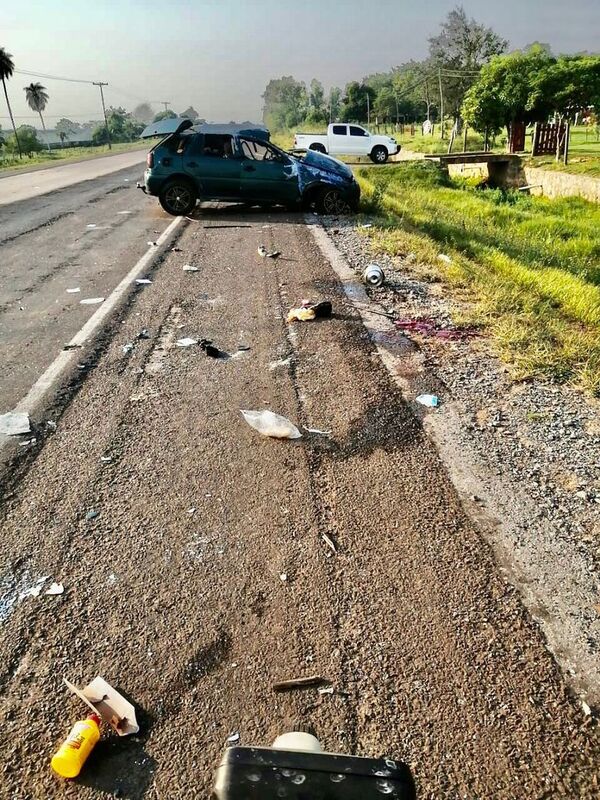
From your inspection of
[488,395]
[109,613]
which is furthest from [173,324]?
[109,613]

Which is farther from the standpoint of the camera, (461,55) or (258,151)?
(461,55)

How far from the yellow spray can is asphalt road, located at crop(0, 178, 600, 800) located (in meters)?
0.04

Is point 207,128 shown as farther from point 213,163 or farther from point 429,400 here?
point 429,400

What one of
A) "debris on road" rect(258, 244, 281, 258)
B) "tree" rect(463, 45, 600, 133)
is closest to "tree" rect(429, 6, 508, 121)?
"tree" rect(463, 45, 600, 133)

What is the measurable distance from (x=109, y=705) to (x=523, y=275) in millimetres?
6716

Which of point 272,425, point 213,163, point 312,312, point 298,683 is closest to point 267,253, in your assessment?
point 312,312

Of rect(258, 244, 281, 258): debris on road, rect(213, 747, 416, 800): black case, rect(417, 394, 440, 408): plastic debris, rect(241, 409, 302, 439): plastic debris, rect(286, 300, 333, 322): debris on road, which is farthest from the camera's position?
rect(258, 244, 281, 258): debris on road

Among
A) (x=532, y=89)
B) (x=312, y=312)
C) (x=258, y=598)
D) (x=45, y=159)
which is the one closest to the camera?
(x=258, y=598)

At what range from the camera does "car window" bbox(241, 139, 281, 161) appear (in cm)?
1126

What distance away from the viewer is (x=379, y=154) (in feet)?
97.9

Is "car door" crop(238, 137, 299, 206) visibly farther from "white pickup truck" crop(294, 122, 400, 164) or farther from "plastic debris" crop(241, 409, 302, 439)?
"white pickup truck" crop(294, 122, 400, 164)

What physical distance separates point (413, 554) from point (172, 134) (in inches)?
434

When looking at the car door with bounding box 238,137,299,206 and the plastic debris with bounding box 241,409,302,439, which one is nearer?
the plastic debris with bounding box 241,409,302,439

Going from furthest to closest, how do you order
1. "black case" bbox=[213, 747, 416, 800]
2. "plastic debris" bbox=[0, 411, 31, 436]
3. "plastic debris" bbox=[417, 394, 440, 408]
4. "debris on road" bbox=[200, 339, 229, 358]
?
"debris on road" bbox=[200, 339, 229, 358]
"plastic debris" bbox=[417, 394, 440, 408]
"plastic debris" bbox=[0, 411, 31, 436]
"black case" bbox=[213, 747, 416, 800]
